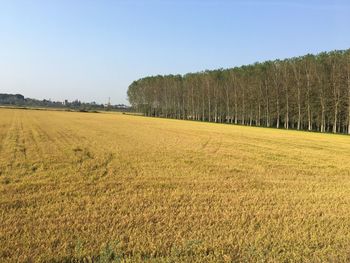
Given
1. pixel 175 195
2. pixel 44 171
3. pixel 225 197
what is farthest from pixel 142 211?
pixel 44 171

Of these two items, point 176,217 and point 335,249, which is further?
point 176,217

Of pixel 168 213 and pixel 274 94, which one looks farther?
pixel 274 94

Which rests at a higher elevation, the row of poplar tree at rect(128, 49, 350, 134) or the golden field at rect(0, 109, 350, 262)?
the row of poplar tree at rect(128, 49, 350, 134)

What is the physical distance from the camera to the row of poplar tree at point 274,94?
231 feet

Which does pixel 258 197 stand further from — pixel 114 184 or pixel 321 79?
pixel 321 79

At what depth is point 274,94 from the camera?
85000mm

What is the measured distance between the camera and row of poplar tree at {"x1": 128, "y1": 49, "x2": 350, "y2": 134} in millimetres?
70500

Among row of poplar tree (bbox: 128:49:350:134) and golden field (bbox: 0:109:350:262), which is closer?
golden field (bbox: 0:109:350:262)

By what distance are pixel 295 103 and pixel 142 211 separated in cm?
7357

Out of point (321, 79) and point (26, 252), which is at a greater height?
point (321, 79)

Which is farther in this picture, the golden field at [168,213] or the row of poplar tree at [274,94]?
the row of poplar tree at [274,94]

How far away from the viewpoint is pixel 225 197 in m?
11.6

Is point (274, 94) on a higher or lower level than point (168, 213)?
higher

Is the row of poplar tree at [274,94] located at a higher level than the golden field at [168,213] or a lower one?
higher
